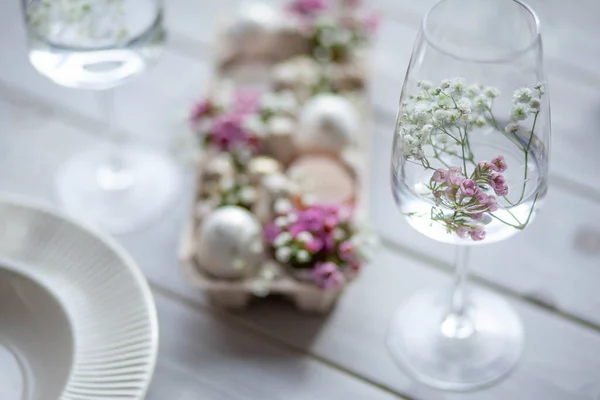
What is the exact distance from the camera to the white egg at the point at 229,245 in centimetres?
85

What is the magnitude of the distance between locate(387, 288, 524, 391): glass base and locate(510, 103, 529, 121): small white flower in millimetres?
286

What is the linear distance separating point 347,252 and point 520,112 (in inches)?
9.9

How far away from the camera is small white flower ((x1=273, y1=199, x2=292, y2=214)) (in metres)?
0.89

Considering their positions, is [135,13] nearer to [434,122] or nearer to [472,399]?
[434,122]

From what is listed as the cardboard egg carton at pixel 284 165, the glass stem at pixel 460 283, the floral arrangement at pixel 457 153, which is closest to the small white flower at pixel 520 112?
the floral arrangement at pixel 457 153

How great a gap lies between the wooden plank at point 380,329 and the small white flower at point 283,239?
0.08 metres

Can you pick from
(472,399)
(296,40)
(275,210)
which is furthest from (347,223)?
(296,40)

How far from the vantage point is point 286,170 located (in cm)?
99

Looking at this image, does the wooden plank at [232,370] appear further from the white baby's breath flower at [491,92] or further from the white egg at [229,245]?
the white baby's breath flower at [491,92]

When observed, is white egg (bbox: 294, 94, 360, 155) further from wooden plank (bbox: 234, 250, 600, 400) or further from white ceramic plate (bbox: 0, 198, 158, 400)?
white ceramic plate (bbox: 0, 198, 158, 400)

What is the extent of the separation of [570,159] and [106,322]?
1.81 feet

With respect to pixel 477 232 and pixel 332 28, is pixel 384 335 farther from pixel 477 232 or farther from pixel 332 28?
pixel 332 28

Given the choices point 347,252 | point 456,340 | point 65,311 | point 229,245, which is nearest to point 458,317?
point 456,340

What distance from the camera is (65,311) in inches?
30.5
